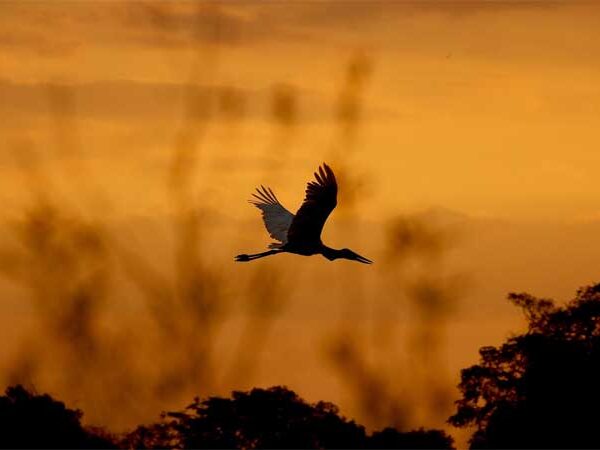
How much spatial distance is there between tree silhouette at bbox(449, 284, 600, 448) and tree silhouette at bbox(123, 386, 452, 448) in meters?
2.35

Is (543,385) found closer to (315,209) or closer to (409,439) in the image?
(409,439)

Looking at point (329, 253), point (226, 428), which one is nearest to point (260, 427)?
point (226, 428)

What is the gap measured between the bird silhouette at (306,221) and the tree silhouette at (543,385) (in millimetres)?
11773

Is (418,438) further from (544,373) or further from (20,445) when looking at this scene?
(20,445)

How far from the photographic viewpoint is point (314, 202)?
63750 mm

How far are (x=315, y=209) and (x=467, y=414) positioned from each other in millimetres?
19935

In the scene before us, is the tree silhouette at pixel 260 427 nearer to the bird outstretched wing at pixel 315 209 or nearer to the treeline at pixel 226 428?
the treeline at pixel 226 428

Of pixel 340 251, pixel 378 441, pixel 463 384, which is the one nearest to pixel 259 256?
pixel 340 251

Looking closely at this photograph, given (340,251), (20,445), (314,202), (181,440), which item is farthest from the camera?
(181,440)

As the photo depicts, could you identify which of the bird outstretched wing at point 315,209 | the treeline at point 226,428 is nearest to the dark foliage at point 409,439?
the treeline at point 226,428

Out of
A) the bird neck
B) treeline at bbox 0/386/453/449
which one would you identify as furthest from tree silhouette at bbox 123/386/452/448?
the bird neck

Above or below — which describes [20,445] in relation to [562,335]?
below

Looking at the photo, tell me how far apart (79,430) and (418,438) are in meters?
9.84

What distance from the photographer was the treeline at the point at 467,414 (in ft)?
257
